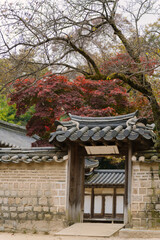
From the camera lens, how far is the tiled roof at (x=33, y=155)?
11.2 meters

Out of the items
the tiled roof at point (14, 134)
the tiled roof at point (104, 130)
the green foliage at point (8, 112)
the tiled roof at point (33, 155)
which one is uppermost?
the green foliage at point (8, 112)

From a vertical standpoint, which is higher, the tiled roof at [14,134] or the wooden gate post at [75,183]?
the tiled roof at [14,134]

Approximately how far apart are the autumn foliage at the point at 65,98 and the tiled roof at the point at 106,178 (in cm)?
365

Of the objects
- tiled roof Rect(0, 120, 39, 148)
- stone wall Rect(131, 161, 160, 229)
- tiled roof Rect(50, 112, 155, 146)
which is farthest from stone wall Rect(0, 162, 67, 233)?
tiled roof Rect(0, 120, 39, 148)

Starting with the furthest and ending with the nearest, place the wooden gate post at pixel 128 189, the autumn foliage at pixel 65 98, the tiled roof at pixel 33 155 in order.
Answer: the autumn foliage at pixel 65 98, the tiled roof at pixel 33 155, the wooden gate post at pixel 128 189

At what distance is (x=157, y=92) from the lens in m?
13.0

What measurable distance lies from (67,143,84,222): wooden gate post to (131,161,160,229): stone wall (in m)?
1.80

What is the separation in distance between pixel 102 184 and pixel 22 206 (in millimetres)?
8098

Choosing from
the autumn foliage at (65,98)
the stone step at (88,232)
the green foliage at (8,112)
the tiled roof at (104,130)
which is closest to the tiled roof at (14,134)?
the autumn foliage at (65,98)

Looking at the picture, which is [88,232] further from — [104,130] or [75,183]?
[104,130]

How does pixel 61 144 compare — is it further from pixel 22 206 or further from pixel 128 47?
pixel 128 47

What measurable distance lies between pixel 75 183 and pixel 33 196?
1.27 meters

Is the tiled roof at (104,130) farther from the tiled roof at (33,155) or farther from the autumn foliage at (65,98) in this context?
the autumn foliage at (65,98)

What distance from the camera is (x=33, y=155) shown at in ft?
38.0
